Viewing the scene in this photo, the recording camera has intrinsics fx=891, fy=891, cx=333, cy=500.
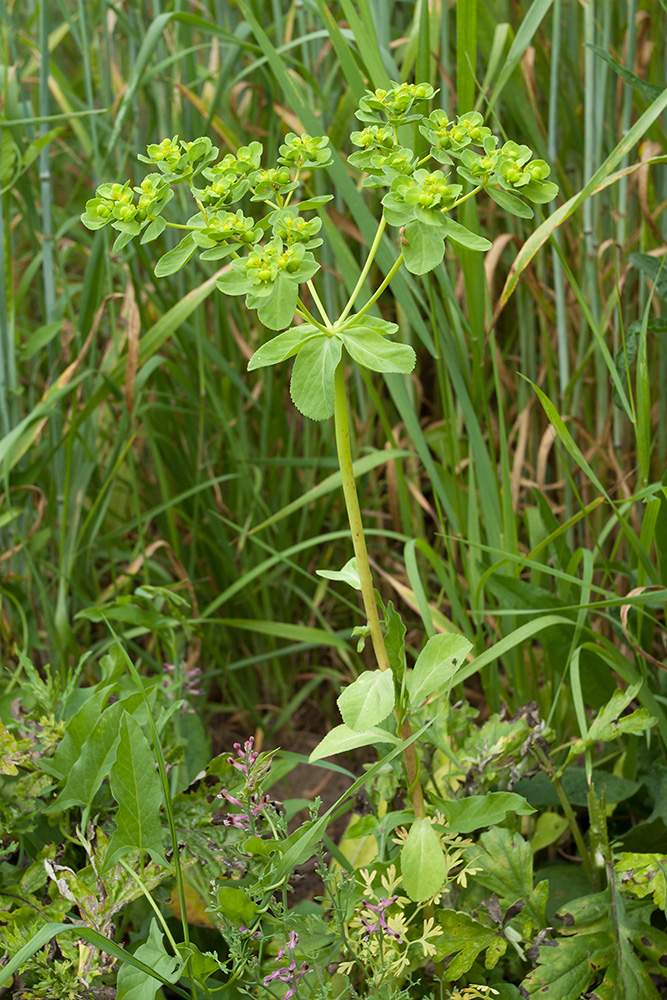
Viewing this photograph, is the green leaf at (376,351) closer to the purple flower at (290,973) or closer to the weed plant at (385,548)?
the weed plant at (385,548)

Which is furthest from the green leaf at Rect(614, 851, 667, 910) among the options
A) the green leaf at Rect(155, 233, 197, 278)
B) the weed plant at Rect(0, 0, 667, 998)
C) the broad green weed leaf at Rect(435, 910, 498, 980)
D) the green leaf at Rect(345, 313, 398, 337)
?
the green leaf at Rect(155, 233, 197, 278)

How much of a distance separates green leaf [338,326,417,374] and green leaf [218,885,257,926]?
0.38 meters

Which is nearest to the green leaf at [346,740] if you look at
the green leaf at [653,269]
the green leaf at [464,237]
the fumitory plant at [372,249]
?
the fumitory plant at [372,249]

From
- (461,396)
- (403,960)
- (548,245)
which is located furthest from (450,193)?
(548,245)

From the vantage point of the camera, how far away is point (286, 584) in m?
1.30

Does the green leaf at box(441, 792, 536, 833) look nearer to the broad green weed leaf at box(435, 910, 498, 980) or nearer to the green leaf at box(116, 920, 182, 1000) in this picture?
the broad green weed leaf at box(435, 910, 498, 980)

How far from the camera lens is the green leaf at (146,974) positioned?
0.60 meters

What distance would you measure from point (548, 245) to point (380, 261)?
380mm

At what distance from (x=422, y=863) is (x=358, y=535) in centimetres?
23

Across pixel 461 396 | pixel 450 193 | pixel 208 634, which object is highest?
pixel 450 193

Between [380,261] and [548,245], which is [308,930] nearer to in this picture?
[380,261]

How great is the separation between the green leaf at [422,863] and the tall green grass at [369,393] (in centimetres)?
20

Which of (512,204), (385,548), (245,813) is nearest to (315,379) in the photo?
(512,204)

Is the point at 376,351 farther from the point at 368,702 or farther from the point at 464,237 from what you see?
the point at 368,702
